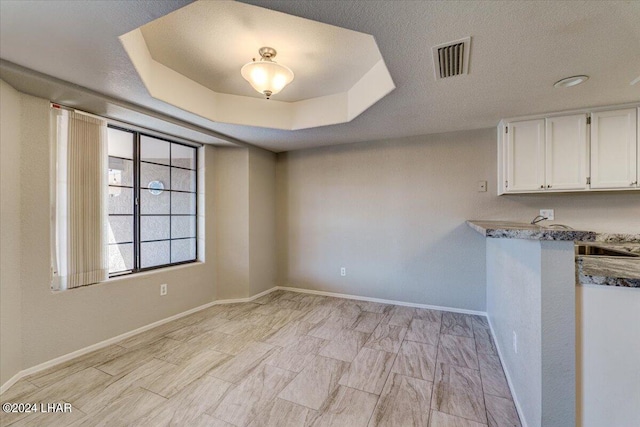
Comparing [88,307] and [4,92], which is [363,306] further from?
[4,92]

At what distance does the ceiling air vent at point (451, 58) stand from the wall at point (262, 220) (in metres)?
2.79

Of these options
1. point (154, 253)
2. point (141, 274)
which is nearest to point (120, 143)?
point (154, 253)

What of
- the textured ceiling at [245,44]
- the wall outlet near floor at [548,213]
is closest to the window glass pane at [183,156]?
the textured ceiling at [245,44]

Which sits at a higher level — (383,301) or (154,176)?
(154,176)

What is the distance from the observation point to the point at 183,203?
3494 mm

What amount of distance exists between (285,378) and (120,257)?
2.24 meters

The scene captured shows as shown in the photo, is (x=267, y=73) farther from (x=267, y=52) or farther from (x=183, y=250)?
(x=183, y=250)

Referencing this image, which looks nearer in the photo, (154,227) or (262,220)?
(154,227)

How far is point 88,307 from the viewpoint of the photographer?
2.42 metres

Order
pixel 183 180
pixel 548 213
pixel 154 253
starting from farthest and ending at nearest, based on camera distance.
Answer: pixel 183 180 → pixel 154 253 → pixel 548 213

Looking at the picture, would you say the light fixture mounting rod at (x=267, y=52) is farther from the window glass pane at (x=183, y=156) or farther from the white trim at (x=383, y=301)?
the white trim at (x=383, y=301)

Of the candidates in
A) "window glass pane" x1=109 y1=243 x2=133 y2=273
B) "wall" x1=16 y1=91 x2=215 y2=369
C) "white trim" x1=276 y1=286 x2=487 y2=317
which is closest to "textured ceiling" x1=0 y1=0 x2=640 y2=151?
"wall" x1=16 y1=91 x2=215 y2=369

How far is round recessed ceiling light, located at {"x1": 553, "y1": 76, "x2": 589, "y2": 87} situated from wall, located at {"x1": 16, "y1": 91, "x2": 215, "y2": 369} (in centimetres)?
426

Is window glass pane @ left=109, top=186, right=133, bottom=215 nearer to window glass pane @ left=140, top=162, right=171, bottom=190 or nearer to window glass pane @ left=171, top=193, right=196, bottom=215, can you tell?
window glass pane @ left=140, top=162, right=171, bottom=190
